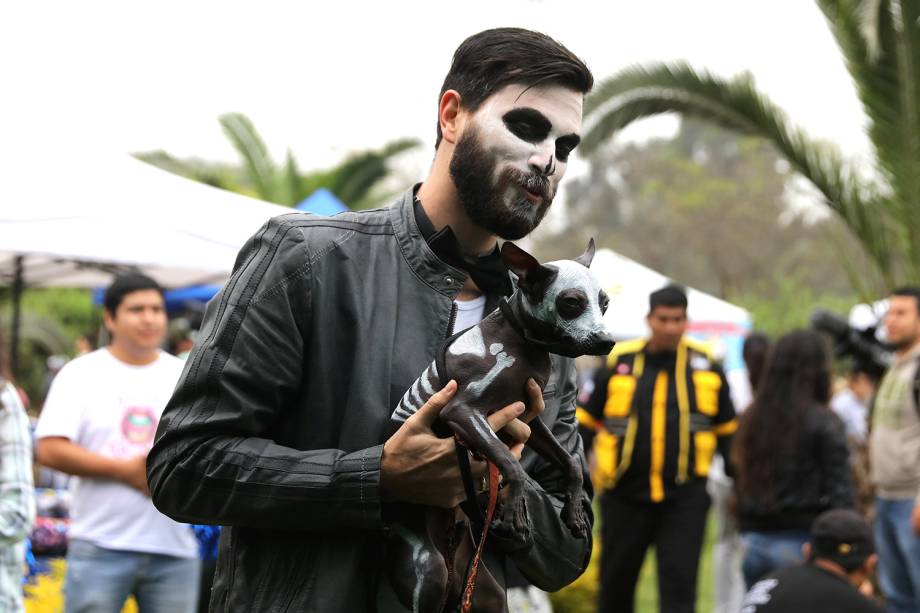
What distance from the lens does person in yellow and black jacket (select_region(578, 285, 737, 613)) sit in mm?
7148

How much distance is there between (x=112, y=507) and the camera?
514 centimetres

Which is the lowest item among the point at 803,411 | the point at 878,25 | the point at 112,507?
the point at 112,507

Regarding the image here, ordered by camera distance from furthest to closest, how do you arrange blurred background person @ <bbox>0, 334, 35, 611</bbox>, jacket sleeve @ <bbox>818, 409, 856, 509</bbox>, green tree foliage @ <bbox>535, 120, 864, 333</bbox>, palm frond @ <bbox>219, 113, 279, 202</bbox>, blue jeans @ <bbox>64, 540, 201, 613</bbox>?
green tree foliage @ <bbox>535, 120, 864, 333</bbox> < palm frond @ <bbox>219, 113, 279, 202</bbox> < jacket sleeve @ <bbox>818, 409, 856, 509</bbox> < blue jeans @ <bbox>64, 540, 201, 613</bbox> < blurred background person @ <bbox>0, 334, 35, 611</bbox>

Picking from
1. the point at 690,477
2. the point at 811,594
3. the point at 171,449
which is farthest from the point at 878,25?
the point at 171,449

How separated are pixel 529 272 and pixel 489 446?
32 cm

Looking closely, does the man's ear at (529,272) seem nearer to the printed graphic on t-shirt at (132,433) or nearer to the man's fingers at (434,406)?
the man's fingers at (434,406)

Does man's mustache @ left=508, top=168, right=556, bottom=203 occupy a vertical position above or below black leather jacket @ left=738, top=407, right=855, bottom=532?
above

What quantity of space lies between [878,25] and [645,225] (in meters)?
34.6

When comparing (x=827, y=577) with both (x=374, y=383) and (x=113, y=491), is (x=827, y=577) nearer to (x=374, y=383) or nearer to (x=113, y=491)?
(x=113, y=491)

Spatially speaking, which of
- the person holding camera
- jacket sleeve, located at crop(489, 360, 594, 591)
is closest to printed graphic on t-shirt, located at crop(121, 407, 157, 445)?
jacket sleeve, located at crop(489, 360, 594, 591)

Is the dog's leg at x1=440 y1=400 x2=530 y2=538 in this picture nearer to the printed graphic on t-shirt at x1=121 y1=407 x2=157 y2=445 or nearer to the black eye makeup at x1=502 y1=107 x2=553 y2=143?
the black eye makeup at x1=502 y1=107 x2=553 y2=143

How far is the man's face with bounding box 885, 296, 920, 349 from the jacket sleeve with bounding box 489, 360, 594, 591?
17.9ft

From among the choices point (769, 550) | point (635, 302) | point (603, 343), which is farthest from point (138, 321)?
point (635, 302)

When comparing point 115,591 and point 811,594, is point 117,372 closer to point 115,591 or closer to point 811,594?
point 115,591
